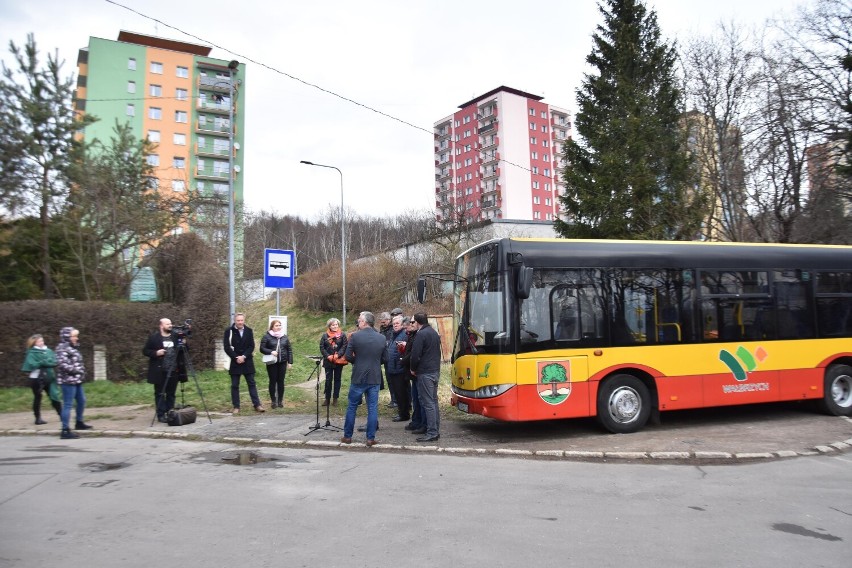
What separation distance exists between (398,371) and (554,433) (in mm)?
2850

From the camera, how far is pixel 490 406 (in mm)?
8234

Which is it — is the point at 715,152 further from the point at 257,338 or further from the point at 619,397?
the point at 257,338

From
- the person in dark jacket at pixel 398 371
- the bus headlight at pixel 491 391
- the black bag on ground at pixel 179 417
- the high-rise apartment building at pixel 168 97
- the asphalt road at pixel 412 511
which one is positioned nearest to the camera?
the asphalt road at pixel 412 511

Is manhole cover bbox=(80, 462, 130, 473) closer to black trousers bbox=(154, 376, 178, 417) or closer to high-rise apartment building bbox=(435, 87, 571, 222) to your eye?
black trousers bbox=(154, 376, 178, 417)

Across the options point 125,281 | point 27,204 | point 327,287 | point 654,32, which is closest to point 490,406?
point 125,281

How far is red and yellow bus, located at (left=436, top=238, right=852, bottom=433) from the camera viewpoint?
328 inches

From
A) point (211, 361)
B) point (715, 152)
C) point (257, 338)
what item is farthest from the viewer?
point (257, 338)

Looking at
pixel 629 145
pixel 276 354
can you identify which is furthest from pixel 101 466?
pixel 629 145

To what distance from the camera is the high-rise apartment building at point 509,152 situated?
76.9m

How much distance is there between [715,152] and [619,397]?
17465 mm

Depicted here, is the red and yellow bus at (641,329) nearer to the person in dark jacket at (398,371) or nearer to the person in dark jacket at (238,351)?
the person in dark jacket at (398,371)

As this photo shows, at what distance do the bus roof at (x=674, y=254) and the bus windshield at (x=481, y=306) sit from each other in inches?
16.3

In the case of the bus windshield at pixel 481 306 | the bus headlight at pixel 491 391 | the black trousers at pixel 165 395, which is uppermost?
the bus windshield at pixel 481 306

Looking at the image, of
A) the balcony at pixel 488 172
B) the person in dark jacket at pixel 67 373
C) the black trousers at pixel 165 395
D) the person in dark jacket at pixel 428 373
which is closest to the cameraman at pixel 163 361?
the black trousers at pixel 165 395
